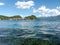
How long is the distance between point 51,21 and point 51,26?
30cm

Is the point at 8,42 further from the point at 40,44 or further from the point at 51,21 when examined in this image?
the point at 51,21

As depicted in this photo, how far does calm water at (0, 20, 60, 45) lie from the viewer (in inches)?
278

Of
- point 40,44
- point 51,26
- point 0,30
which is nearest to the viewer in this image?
point 40,44

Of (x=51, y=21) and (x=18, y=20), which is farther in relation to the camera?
(x=18, y=20)

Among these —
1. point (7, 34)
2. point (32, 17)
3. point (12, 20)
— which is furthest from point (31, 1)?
point (7, 34)

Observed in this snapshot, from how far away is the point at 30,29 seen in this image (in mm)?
7305

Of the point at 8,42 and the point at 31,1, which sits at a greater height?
the point at 31,1

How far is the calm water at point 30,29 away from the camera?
7.05 metres

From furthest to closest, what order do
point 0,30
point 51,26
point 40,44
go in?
point 0,30 < point 51,26 < point 40,44

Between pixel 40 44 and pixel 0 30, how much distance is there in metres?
1.98

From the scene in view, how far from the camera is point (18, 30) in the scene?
7.38 m

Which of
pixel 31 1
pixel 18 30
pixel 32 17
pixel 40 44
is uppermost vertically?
pixel 31 1

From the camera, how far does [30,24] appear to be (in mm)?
7223

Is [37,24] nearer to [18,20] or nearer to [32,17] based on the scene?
[32,17]
